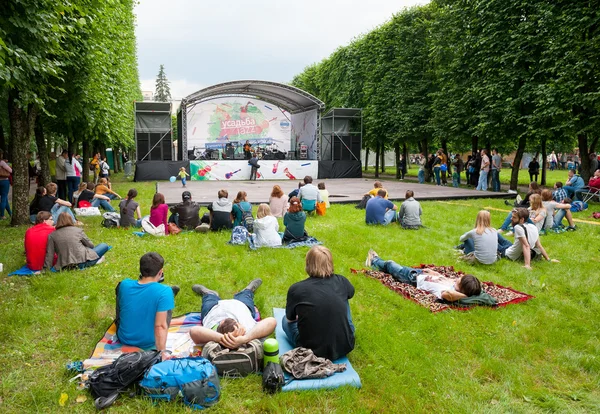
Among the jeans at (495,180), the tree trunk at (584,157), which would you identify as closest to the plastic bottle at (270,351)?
the tree trunk at (584,157)

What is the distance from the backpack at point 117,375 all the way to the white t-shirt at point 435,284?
378cm

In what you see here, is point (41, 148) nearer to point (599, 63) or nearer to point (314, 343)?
point (314, 343)

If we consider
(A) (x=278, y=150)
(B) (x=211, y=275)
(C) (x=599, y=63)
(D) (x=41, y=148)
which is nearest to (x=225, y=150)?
(A) (x=278, y=150)

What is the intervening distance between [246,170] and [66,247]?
20.7 metres

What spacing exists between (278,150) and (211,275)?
2747 centimetres

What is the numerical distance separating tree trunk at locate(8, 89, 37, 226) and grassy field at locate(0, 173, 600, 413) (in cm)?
219

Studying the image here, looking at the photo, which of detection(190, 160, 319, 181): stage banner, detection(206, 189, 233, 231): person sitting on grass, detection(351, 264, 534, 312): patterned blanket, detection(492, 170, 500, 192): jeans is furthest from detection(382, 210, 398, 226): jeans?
detection(190, 160, 319, 181): stage banner

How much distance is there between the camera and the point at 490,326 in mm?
4973

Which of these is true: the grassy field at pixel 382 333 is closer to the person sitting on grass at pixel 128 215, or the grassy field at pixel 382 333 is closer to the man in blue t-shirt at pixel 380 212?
the person sitting on grass at pixel 128 215

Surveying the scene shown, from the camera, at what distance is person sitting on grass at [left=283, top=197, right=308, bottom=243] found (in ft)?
28.2

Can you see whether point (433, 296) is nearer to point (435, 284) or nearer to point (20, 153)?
point (435, 284)

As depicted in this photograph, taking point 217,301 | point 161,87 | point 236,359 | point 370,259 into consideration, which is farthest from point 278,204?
point 161,87

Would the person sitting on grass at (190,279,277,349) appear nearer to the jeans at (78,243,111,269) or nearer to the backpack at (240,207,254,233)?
the jeans at (78,243,111,269)

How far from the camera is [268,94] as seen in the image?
32219 mm
